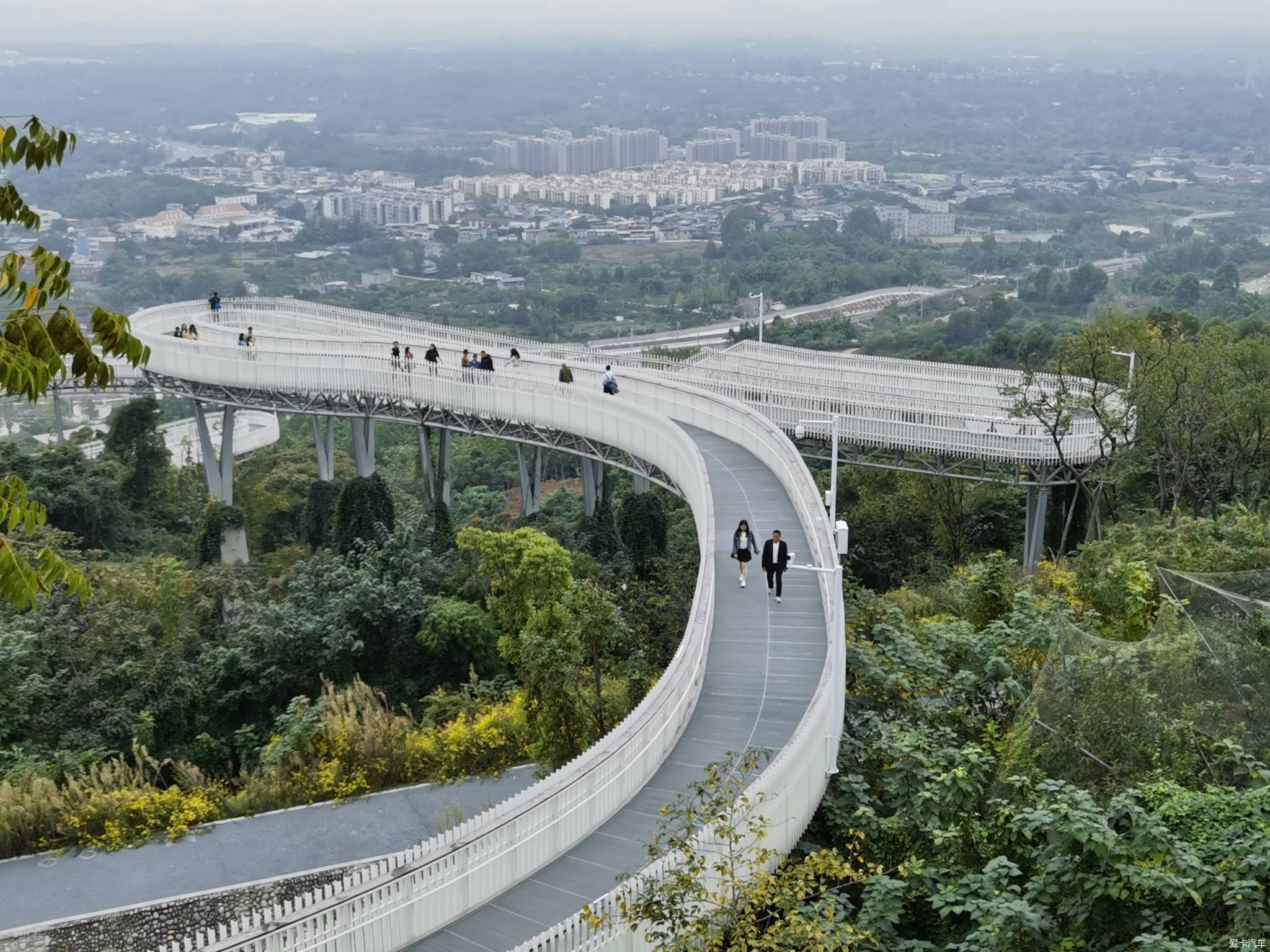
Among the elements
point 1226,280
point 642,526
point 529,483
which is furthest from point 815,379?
point 1226,280

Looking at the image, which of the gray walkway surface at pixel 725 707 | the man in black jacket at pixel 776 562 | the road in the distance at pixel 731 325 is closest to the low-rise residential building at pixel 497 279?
the road in the distance at pixel 731 325

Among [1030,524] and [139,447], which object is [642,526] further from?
[139,447]

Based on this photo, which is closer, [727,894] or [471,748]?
[727,894]

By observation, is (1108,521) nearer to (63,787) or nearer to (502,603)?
(502,603)

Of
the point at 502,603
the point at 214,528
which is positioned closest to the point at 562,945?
the point at 502,603

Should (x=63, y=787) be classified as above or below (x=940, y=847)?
below

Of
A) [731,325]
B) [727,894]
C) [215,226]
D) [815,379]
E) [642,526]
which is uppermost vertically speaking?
[727,894]

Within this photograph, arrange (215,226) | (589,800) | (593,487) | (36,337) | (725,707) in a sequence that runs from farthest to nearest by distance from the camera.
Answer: (215,226) → (593,487) → (725,707) → (589,800) → (36,337)
